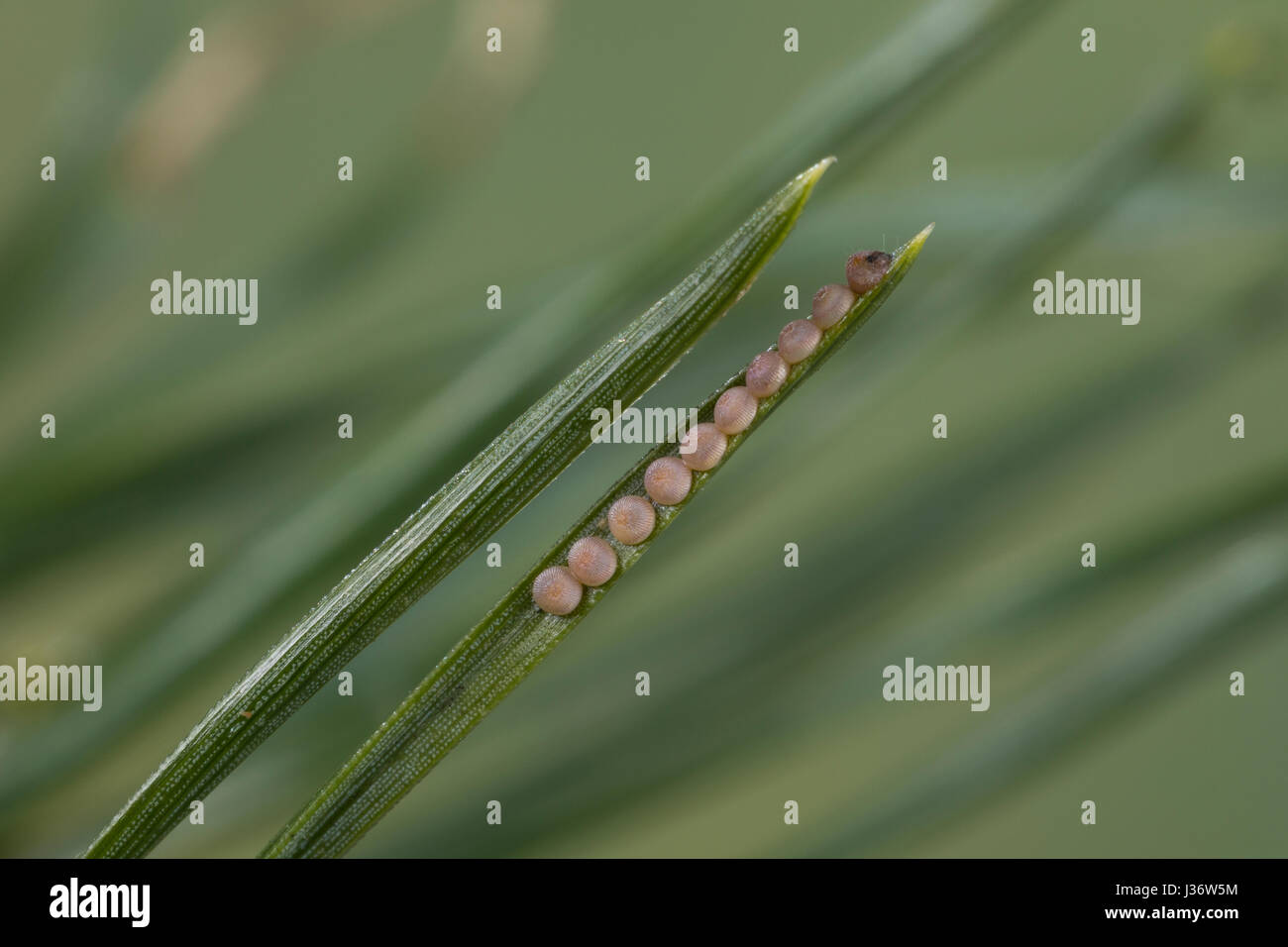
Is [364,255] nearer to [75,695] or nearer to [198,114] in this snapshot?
[198,114]

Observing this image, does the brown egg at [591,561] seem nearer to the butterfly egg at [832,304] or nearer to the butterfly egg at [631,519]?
the butterfly egg at [631,519]

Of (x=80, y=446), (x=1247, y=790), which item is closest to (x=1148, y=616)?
(x=80, y=446)

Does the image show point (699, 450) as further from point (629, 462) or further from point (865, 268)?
point (629, 462)
